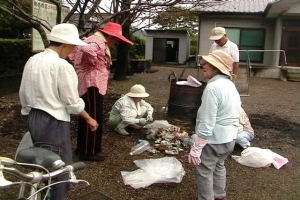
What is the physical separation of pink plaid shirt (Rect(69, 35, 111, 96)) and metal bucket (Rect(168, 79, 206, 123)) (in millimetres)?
2328

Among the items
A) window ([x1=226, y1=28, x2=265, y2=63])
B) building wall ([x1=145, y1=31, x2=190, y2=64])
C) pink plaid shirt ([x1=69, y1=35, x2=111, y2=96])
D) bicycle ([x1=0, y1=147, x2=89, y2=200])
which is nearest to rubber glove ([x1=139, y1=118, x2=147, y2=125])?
pink plaid shirt ([x1=69, y1=35, x2=111, y2=96])

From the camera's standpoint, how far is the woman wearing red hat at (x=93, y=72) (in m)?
4.09

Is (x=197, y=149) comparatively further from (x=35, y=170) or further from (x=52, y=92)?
(x=35, y=170)

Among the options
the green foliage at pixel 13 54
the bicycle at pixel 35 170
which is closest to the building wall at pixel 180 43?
the green foliage at pixel 13 54

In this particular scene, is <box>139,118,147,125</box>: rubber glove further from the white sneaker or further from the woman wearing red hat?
the woman wearing red hat

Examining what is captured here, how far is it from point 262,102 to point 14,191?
7.54 metres

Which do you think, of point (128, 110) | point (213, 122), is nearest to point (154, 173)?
point (213, 122)

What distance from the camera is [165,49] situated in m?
27.8

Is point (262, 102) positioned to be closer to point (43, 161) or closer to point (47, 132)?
point (47, 132)

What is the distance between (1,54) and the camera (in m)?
9.88

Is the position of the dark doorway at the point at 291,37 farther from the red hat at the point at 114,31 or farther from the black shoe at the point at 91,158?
the black shoe at the point at 91,158

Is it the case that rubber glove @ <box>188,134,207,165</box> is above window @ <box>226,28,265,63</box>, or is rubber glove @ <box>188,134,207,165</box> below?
below

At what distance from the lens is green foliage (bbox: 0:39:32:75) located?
9.85 m

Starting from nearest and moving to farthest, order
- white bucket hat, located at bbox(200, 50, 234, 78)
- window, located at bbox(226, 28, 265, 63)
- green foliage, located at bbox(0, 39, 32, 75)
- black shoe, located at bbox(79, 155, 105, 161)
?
white bucket hat, located at bbox(200, 50, 234, 78) → black shoe, located at bbox(79, 155, 105, 161) → green foliage, located at bbox(0, 39, 32, 75) → window, located at bbox(226, 28, 265, 63)
